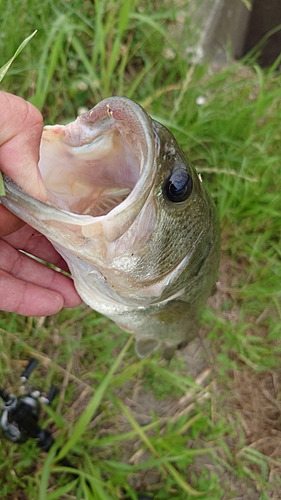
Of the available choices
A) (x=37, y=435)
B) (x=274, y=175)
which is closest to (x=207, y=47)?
(x=274, y=175)

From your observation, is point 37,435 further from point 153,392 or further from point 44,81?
point 44,81

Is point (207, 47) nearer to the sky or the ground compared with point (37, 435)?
nearer to the sky

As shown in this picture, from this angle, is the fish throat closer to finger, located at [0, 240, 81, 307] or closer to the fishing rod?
finger, located at [0, 240, 81, 307]

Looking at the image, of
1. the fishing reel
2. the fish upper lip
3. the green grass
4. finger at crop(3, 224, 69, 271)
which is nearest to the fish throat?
the fish upper lip

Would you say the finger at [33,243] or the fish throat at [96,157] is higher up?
the fish throat at [96,157]

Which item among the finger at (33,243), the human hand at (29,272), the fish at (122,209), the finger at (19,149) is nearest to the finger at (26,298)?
the human hand at (29,272)

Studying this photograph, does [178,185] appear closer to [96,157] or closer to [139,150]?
[139,150]

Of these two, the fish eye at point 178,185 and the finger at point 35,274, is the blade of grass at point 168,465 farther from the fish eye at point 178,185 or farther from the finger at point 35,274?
the fish eye at point 178,185
